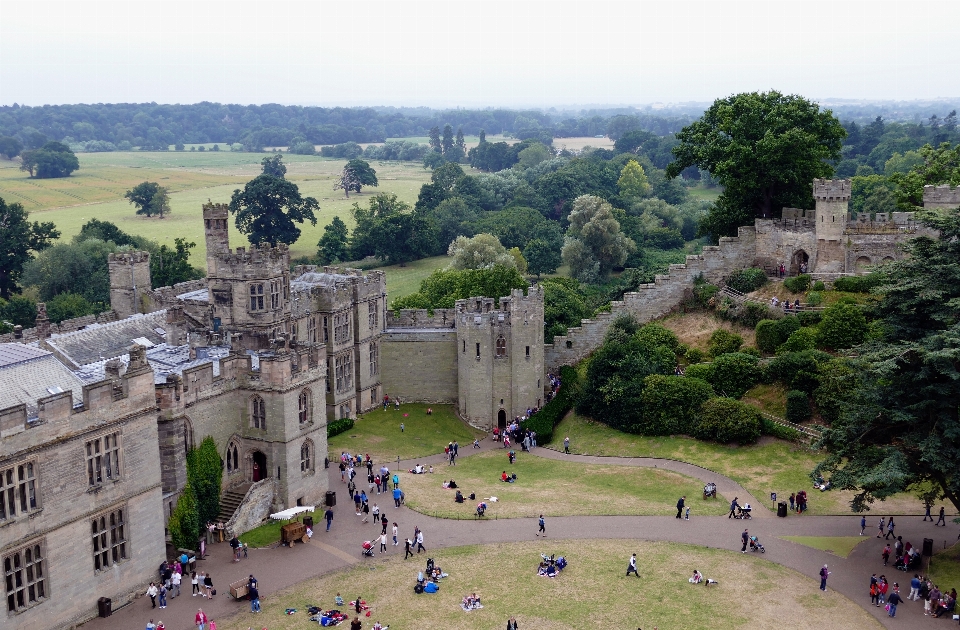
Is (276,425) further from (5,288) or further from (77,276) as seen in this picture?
(5,288)

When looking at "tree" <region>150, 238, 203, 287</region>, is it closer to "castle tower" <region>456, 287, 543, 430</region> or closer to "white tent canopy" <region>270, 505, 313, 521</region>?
"castle tower" <region>456, 287, 543, 430</region>

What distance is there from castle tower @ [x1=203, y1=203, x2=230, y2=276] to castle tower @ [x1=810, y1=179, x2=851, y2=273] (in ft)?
149

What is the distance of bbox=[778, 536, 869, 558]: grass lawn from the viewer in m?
51.9

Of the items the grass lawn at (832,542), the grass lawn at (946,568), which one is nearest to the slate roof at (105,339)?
the grass lawn at (832,542)

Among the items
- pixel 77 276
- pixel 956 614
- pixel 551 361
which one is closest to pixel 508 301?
pixel 551 361

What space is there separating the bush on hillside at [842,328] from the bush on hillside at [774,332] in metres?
2.92

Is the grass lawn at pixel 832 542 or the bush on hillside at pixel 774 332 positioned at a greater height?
the bush on hillside at pixel 774 332

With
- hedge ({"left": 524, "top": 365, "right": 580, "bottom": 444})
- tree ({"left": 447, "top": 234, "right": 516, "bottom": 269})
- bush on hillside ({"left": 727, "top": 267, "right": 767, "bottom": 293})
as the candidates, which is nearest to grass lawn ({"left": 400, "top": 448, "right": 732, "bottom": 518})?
hedge ({"left": 524, "top": 365, "right": 580, "bottom": 444})

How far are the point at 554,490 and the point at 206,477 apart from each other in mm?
21754

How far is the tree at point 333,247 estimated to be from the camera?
14325cm

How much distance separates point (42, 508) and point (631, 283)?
200 feet

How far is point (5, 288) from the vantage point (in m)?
118

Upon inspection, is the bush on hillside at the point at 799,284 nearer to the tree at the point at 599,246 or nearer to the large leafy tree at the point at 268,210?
the tree at the point at 599,246

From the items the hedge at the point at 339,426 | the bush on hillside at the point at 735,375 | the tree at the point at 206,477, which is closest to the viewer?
the tree at the point at 206,477
